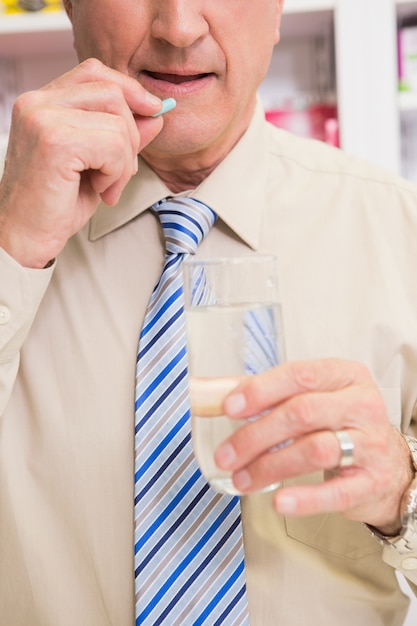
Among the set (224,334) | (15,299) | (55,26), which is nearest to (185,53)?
(15,299)

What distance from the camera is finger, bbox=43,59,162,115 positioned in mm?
1060

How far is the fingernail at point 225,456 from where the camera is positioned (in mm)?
740

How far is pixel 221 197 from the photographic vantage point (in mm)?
1238

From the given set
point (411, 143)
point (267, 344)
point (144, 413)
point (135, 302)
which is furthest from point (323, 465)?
point (411, 143)

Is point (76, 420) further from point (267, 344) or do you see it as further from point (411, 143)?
point (411, 143)

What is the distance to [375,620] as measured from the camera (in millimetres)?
1144

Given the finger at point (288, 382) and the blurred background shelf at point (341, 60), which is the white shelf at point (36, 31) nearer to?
the blurred background shelf at point (341, 60)

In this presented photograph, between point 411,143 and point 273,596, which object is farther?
point 411,143


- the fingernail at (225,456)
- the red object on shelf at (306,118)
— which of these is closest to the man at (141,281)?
the fingernail at (225,456)

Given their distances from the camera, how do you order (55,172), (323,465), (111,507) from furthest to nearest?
(111,507)
(55,172)
(323,465)

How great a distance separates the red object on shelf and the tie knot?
110 cm

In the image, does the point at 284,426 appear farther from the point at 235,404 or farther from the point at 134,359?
the point at 134,359

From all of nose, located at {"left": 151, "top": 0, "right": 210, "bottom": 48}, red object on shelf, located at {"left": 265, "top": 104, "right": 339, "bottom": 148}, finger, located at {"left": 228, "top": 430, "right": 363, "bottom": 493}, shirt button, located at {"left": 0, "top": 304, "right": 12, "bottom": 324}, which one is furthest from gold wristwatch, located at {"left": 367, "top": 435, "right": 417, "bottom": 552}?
red object on shelf, located at {"left": 265, "top": 104, "right": 339, "bottom": 148}

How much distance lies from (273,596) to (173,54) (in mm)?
736
